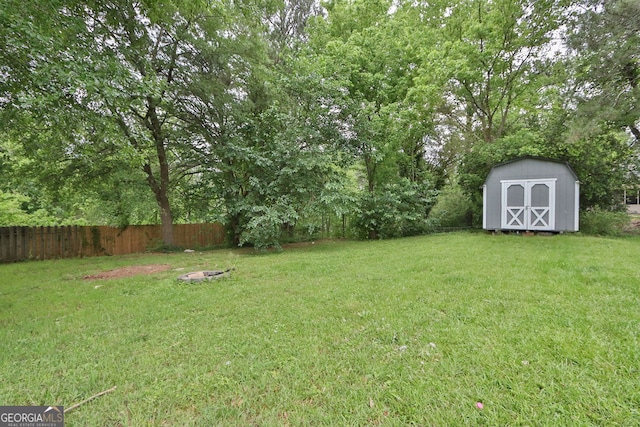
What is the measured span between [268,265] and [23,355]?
4.22 metres

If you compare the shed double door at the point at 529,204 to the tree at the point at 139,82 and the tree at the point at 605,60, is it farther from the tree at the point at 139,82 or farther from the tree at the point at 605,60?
the tree at the point at 139,82

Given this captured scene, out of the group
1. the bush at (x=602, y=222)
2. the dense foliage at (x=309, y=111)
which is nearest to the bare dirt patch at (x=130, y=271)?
the dense foliage at (x=309, y=111)

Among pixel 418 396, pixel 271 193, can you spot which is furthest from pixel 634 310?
pixel 271 193

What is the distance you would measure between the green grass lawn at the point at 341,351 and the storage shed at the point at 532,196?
5.15m

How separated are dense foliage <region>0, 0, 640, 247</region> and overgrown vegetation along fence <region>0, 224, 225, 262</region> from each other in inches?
35.9

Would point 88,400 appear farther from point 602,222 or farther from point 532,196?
point 602,222

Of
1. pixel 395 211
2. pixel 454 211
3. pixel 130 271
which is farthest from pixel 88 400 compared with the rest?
pixel 454 211

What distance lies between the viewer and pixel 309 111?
1070cm

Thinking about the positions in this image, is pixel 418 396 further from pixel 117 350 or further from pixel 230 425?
pixel 117 350

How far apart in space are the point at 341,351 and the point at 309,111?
9.87 metres

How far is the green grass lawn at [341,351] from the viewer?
165cm

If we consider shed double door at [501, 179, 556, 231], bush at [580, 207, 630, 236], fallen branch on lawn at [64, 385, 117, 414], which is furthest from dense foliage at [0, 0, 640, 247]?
fallen branch on lawn at [64, 385, 117, 414]

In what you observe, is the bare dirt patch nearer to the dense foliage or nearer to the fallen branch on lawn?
the dense foliage

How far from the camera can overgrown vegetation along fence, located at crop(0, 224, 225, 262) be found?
8164mm
